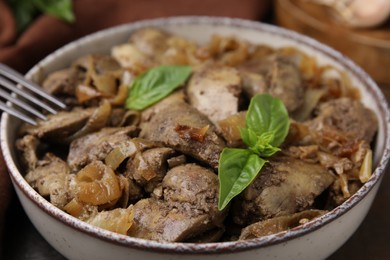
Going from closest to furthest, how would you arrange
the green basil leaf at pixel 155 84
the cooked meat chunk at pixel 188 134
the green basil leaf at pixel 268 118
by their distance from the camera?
the cooked meat chunk at pixel 188 134
the green basil leaf at pixel 268 118
the green basil leaf at pixel 155 84

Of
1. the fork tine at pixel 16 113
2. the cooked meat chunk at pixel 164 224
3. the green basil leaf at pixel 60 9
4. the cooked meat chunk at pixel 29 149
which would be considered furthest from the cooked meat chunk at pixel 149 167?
the green basil leaf at pixel 60 9

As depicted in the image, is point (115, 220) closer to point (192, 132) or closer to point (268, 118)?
point (192, 132)

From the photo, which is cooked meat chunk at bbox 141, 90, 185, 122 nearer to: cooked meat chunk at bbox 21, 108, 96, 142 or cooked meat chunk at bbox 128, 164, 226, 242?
cooked meat chunk at bbox 21, 108, 96, 142

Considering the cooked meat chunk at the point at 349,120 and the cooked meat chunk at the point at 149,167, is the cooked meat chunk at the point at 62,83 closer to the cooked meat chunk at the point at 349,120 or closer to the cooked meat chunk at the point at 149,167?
the cooked meat chunk at the point at 149,167

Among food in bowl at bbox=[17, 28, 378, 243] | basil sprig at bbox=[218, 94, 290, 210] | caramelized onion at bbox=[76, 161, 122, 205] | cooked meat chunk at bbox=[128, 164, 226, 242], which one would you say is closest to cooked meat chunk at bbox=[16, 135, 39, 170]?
food in bowl at bbox=[17, 28, 378, 243]

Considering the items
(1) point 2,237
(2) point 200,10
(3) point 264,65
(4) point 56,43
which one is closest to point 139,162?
(1) point 2,237

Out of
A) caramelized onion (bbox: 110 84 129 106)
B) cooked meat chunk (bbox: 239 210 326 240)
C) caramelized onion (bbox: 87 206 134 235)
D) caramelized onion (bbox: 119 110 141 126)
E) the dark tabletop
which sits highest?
caramelized onion (bbox: 110 84 129 106)

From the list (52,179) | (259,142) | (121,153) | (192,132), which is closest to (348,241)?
(259,142)
